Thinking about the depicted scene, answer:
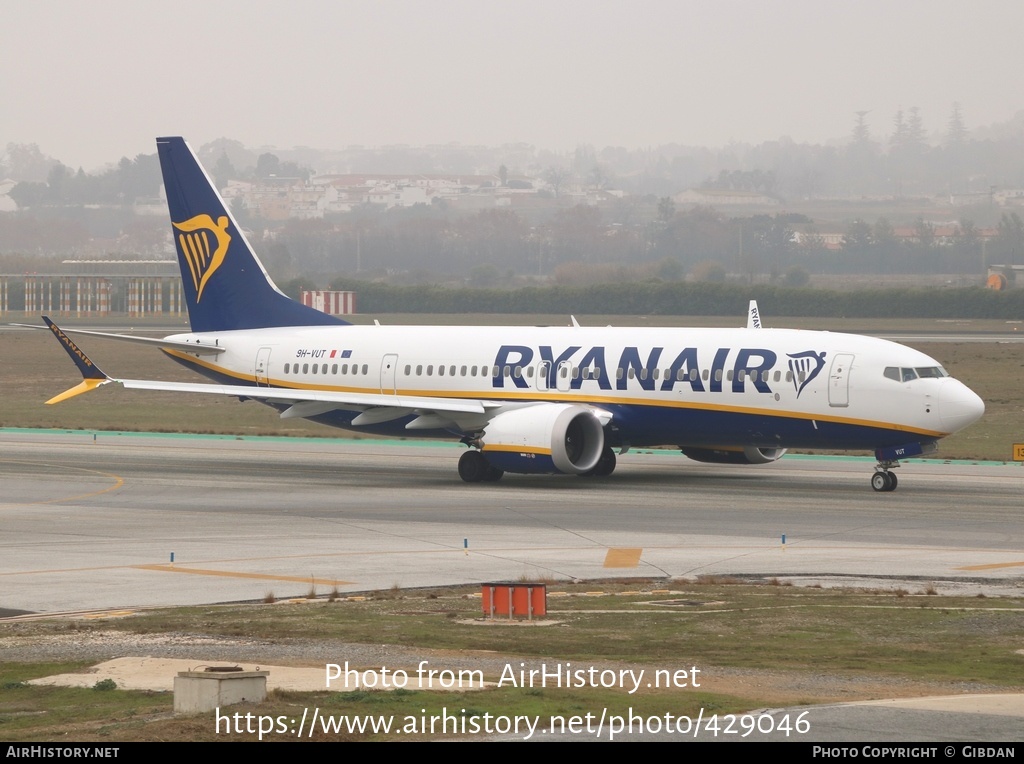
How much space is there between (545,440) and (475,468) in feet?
9.52

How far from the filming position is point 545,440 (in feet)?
130

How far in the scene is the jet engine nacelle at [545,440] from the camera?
39.5m

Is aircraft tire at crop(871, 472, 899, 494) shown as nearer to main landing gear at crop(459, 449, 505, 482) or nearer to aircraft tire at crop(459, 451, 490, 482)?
main landing gear at crop(459, 449, 505, 482)

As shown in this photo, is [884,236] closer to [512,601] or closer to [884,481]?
[884,481]

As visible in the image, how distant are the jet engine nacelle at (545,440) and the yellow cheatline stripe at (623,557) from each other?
10.5 m

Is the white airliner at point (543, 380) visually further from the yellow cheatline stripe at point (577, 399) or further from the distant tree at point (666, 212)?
the distant tree at point (666, 212)

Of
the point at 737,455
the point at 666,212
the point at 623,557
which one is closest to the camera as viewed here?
the point at 623,557

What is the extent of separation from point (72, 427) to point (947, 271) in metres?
82.6

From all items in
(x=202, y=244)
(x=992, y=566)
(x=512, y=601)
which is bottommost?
(x=992, y=566)

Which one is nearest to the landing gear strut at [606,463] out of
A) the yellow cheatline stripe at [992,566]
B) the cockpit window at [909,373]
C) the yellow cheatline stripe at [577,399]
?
the yellow cheatline stripe at [577,399]

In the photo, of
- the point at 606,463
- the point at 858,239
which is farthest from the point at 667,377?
the point at 858,239

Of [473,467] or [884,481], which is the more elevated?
[884,481]

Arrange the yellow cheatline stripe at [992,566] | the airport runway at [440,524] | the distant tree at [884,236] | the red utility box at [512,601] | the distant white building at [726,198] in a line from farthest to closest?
1. the distant white building at [726,198]
2. the distant tree at [884,236]
3. the yellow cheatline stripe at [992,566]
4. the airport runway at [440,524]
5. the red utility box at [512,601]

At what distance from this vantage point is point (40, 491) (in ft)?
128
